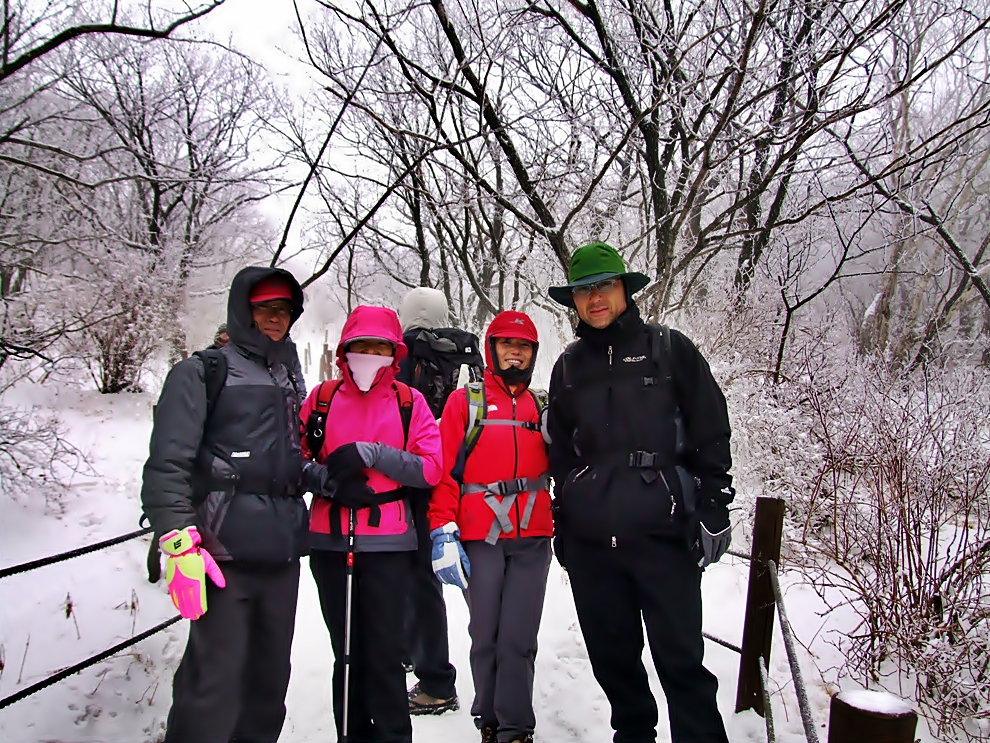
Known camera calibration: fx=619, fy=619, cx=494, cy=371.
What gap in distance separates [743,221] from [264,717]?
8530 millimetres

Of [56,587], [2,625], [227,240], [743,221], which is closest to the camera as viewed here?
[2,625]

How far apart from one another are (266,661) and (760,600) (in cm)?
238

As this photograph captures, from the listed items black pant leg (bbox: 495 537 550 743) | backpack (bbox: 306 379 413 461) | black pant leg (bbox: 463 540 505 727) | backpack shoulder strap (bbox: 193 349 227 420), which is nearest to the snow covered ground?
black pant leg (bbox: 463 540 505 727)

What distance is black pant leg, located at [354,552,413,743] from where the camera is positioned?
2656 millimetres

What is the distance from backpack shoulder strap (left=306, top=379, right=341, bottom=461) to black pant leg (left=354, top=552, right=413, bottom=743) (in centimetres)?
54

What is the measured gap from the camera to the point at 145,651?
4793 millimetres

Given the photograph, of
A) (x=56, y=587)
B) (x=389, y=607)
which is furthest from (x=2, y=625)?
(x=389, y=607)

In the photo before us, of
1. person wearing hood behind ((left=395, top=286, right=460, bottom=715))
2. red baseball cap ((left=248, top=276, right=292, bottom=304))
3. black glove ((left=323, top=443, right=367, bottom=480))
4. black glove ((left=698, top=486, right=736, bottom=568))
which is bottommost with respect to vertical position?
person wearing hood behind ((left=395, top=286, right=460, bottom=715))

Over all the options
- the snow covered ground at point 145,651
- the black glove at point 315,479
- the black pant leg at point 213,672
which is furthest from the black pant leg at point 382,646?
the snow covered ground at point 145,651

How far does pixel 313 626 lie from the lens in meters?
4.77

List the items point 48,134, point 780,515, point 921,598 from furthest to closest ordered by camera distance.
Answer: point 48,134 → point 921,598 → point 780,515

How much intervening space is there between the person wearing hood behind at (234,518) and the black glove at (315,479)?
41 millimetres

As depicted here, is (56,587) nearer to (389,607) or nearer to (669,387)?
(389,607)

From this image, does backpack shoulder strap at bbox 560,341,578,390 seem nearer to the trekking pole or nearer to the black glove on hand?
the black glove on hand
